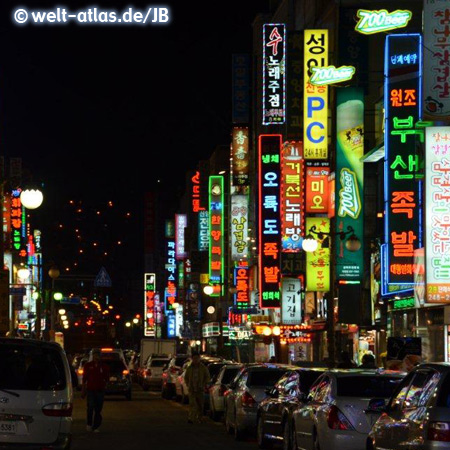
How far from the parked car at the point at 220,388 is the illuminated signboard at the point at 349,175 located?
9.44 metres

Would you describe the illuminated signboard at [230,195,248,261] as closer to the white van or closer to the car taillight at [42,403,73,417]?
the white van

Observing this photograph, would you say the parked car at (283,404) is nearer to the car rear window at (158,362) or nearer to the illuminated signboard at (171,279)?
the car rear window at (158,362)

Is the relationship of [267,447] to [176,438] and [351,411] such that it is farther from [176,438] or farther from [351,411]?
[351,411]

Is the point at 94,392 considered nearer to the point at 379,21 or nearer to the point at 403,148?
the point at 403,148

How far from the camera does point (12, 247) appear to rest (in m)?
88.1

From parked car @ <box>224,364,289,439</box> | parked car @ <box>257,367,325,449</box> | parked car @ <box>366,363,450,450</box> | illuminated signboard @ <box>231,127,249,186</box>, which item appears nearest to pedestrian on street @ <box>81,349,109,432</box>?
parked car @ <box>224,364,289,439</box>

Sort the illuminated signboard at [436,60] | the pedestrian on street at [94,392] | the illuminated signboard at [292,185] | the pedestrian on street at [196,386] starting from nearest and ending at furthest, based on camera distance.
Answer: the illuminated signboard at [436,60] < the pedestrian on street at [94,392] < the pedestrian on street at [196,386] < the illuminated signboard at [292,185]

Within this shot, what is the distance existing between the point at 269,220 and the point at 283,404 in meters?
30.8

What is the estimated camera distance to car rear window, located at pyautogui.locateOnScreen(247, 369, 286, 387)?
82.0 feet

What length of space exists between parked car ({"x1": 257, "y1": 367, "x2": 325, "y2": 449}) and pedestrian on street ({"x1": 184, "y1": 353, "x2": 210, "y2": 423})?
702 centimetres

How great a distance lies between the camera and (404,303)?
36.8 metres

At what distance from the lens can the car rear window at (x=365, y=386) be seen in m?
17.1

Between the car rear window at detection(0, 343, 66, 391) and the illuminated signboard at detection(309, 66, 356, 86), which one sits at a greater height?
the illuminated signboard at detection(309, 66, 356, 86)

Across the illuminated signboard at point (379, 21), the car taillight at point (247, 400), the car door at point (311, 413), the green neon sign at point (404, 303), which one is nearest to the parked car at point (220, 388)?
the car taillight at point (247, 400)
